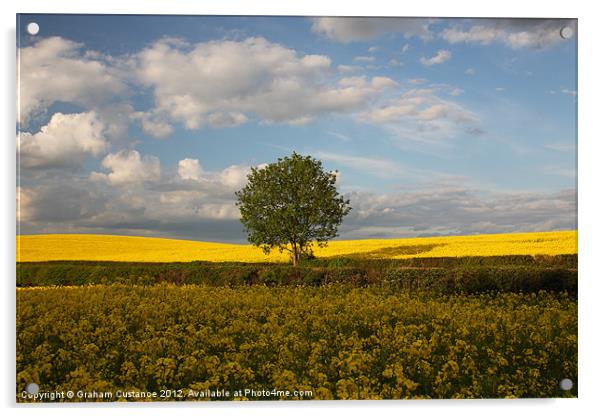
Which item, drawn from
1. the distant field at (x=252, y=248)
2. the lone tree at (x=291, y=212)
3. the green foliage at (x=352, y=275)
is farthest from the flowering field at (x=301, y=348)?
the lone tree at (x=291, y=212)

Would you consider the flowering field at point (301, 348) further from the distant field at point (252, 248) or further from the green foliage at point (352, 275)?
the green foliage at point (352, 275)

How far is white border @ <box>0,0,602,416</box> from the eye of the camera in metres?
6.34

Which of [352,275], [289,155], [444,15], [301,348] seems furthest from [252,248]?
[444,15]

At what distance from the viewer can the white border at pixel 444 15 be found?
6344 mm

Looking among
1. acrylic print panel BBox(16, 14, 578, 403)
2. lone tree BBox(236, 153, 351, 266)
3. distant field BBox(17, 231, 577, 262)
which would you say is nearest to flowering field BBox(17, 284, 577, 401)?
acrylic print panel BBox(16, 14, 578, 403)

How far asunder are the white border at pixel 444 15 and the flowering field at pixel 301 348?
24 cm

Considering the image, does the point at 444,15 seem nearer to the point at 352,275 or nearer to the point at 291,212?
the point at 352,275

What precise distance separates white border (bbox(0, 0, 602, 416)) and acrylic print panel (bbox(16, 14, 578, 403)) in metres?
0.13

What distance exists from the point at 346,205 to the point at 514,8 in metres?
3.73

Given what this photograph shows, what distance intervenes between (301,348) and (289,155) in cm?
296

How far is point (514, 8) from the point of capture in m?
7.12

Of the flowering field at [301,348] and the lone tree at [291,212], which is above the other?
the lone tree at [291,212]
